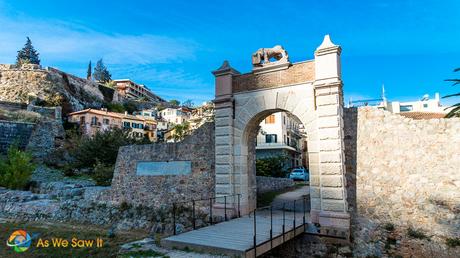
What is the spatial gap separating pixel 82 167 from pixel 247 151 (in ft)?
61.1

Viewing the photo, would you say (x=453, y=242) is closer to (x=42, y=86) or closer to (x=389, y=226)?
(x=389, y=226)

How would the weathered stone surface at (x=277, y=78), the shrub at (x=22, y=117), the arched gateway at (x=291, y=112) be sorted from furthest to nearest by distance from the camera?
the shrub at (x=22, y=117) → the weathered stone surface at (x=277, y=78) → the arched gateway at (x=291, y=112)

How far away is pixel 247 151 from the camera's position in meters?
12.3

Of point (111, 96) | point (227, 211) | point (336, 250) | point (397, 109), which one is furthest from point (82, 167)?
point (111, 96)

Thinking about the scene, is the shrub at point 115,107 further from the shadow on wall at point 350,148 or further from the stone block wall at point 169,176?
the shadow on wall at point 350,148

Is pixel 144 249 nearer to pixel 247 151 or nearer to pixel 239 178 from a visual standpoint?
pixel 239 178

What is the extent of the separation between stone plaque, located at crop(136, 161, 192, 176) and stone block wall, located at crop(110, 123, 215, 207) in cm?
14

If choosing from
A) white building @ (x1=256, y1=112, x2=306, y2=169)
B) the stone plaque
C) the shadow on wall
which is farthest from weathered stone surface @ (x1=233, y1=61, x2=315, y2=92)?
white building @ (x1=256, y1=112, x2=306, y2=169)

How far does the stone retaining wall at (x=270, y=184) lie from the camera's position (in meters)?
17.7

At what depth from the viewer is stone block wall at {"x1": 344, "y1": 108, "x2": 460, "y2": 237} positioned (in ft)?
29.5

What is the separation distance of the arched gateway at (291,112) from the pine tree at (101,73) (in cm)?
9113

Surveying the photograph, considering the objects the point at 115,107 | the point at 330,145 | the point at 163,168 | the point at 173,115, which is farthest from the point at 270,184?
the point at 173,115

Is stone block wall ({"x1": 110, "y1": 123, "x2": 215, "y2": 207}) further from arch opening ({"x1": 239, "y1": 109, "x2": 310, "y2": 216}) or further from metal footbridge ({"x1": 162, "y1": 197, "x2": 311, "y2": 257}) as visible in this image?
metal footbridge ({"x1": 162, "y1": 197, "x2": 311, "y2": 257})

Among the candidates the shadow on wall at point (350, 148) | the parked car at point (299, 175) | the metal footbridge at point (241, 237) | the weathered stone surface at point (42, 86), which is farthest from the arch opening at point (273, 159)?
the weathered stone surface at point (42, 86)
